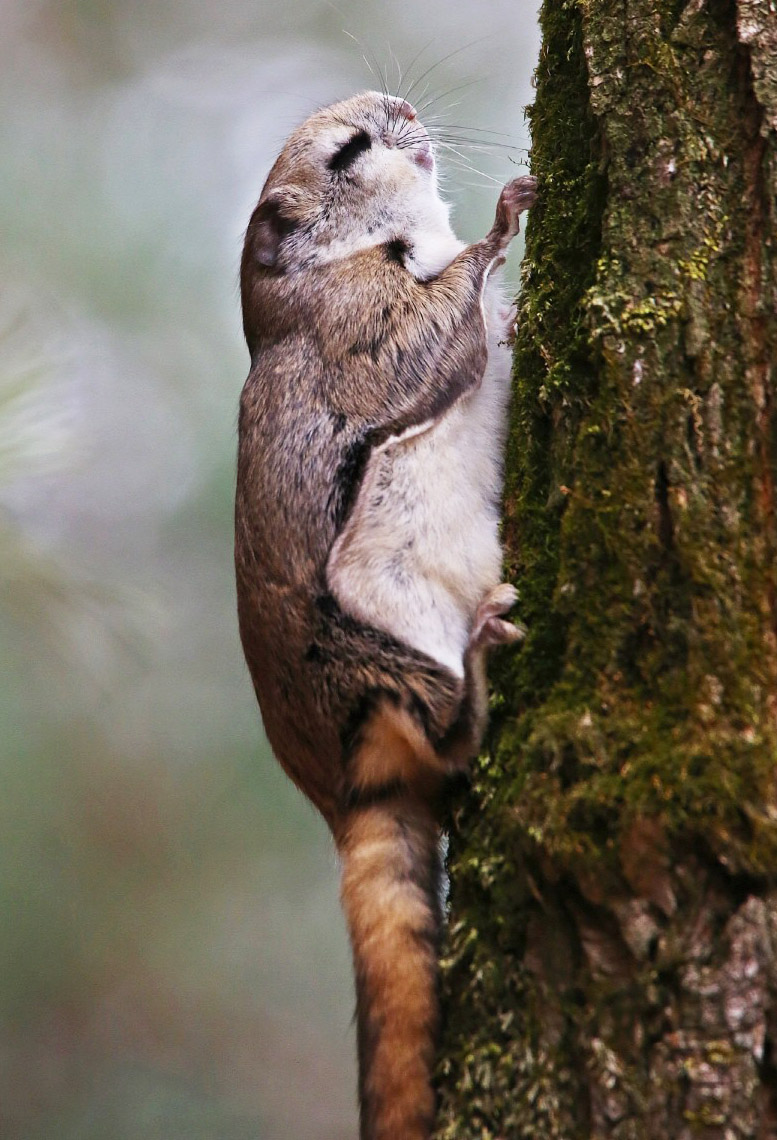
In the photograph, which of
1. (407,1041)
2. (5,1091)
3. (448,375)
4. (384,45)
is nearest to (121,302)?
(384,45)

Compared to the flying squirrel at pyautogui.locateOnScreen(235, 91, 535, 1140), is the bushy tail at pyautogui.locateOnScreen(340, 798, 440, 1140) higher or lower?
lower

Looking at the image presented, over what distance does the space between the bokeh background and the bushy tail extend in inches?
124

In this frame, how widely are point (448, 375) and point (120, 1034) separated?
4.32 m

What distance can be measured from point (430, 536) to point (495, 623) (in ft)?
1.33

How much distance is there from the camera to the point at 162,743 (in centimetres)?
579

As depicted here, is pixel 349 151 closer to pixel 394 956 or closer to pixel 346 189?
pixel 346 189

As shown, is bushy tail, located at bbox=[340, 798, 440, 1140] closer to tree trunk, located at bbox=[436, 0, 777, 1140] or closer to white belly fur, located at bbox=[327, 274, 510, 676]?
tree trunk, located at bbox=[436, 0, 777, 1140]

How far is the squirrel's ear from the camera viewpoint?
10.4ft

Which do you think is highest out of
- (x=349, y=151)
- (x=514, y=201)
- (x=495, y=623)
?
(x=349, y=151)

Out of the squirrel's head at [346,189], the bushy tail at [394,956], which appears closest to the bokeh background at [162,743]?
the squirrel's head at [346,189]

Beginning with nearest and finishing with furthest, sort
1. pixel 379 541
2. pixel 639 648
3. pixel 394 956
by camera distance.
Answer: pixel 639 648 < pixel 394 956 < pixel 379 541

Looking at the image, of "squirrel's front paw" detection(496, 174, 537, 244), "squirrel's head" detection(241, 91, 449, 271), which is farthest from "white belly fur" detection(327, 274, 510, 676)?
"squirrel's head" detection(241, 91, 449, 271)

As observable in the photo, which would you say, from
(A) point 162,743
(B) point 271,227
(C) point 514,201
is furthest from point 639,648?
(A) point 162,743

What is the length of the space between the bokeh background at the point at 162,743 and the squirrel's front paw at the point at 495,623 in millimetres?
3224
